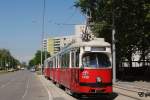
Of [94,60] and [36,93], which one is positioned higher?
[94,60]

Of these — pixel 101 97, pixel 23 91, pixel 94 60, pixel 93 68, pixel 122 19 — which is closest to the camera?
pixel 93 68

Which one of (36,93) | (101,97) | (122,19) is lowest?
(101,97)

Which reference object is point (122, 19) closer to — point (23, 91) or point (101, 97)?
point (23, 91)

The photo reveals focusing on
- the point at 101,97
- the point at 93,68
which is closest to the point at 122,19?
the point at 101,97

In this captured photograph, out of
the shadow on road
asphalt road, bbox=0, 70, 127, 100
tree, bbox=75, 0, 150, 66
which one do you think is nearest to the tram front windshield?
asphalt road, bbox=0, 70, 127, 100

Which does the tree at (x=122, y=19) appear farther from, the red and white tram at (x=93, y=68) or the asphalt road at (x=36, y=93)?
the red and white tram at (x=93, y=68)

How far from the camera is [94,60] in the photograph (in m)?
22.4

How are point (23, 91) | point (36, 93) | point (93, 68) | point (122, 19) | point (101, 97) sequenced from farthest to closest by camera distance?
point (122, 19) < point (23, 91) < point (36, 93) < point (101, 97) < point (93, 68)

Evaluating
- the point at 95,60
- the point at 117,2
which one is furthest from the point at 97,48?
the point at 117,2

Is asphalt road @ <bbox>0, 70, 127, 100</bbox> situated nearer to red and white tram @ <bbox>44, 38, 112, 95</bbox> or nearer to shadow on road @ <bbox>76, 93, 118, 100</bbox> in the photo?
shadow on road @ <bbox>76, 93, 118, 100</bbox>

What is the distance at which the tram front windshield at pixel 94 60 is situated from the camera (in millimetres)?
22328

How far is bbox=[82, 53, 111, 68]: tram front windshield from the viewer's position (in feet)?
73.3

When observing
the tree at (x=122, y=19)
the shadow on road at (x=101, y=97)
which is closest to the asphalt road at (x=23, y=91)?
the shadow on road at (x=101, y=97)

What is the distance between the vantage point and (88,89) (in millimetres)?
22125
